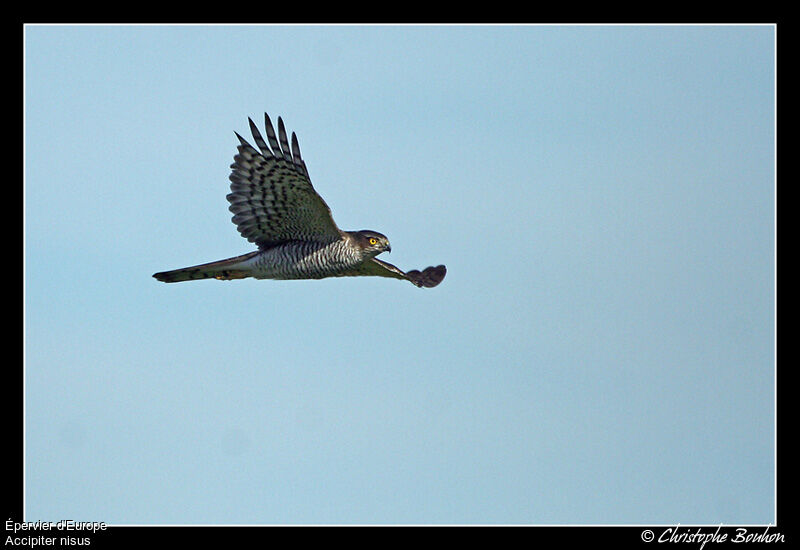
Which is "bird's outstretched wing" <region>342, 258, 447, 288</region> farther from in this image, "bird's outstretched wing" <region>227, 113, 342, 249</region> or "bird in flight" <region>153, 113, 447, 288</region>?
"bird's outstretched wing" <region>227, 113, 342, 249</region>

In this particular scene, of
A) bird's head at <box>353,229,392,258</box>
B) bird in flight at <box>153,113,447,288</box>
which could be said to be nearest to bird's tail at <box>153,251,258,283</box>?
bird in flight at <box>153,113,447,288</box>

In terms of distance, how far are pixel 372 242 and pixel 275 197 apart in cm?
140

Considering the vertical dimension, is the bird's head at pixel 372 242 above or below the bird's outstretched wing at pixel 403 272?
above

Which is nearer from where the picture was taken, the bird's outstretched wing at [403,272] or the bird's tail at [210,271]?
the bird's tail at [210,271]

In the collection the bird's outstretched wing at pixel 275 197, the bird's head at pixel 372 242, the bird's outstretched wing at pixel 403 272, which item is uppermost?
the bird's outstretched wing at pixel 275 197

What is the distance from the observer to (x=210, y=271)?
18.9 meters

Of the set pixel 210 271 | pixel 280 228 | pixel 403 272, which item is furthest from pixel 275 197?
pixel 403 272

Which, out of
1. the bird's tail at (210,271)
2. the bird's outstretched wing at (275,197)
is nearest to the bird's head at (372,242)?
the bird's outstretched wing at (275,197)

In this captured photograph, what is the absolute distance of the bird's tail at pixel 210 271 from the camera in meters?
18.8

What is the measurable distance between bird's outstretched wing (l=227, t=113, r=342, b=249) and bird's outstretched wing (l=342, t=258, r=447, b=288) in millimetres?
935

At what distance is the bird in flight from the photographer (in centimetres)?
1823

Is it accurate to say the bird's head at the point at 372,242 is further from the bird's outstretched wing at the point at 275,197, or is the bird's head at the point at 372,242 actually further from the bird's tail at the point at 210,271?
the bird's tail at the point at 210,271

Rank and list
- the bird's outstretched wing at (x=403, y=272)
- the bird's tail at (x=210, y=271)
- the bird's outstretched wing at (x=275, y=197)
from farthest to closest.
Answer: the bird's outstretched wing at (x=403, y=272) < the bird's tail at (x=210, y=271) < the bird's outstretched wing at (x=275, y=197)
